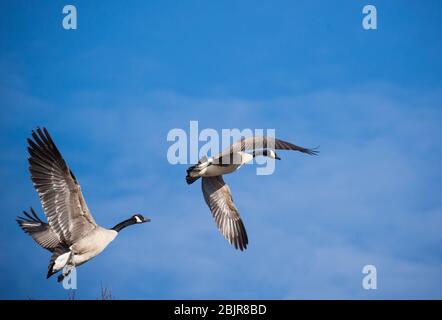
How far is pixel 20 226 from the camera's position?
14570 millimetres

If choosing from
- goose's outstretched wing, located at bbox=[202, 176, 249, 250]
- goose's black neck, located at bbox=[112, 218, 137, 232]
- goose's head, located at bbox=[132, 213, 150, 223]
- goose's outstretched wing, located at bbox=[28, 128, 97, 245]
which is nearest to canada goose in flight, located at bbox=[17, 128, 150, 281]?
goose's outstretched wing, located at bbox=[28, 128, 97, 245]

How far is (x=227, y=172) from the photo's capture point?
14828 millimetres

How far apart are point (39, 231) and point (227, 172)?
3648 mm

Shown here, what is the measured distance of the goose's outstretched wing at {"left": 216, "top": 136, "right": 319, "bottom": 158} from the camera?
13491 millimetres

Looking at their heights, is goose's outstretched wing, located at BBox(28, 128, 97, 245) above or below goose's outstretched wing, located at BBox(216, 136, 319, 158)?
below

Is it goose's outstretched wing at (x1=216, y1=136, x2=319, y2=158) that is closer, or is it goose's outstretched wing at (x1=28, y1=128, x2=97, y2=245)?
goose's outstretched wing at (x1=28, y1=128, x2=97, y2=245)

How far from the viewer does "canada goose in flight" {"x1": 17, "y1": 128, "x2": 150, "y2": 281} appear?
12.1 m

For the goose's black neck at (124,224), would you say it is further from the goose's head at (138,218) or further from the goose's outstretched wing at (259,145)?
the goose's outstretched wing at (259,145)

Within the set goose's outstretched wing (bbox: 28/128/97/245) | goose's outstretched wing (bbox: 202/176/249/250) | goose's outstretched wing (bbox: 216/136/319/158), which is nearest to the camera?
goose's outstretched wing (bbox: 28/128/97/245)

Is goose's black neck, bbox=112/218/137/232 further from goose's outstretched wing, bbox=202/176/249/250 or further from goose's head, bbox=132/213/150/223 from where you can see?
goose's outstretched wing, bbox=202/176/249/250

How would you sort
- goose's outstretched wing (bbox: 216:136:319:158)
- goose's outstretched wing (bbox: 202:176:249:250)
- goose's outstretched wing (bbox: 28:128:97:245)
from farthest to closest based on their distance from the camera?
1. goose's outstretched wing (bbox: 202:176:249:250)
2. goose's outstretched wing (bbox: 216:136:319:158)
3. goose's outstretched wing (bbox: 28:128:97:245)
